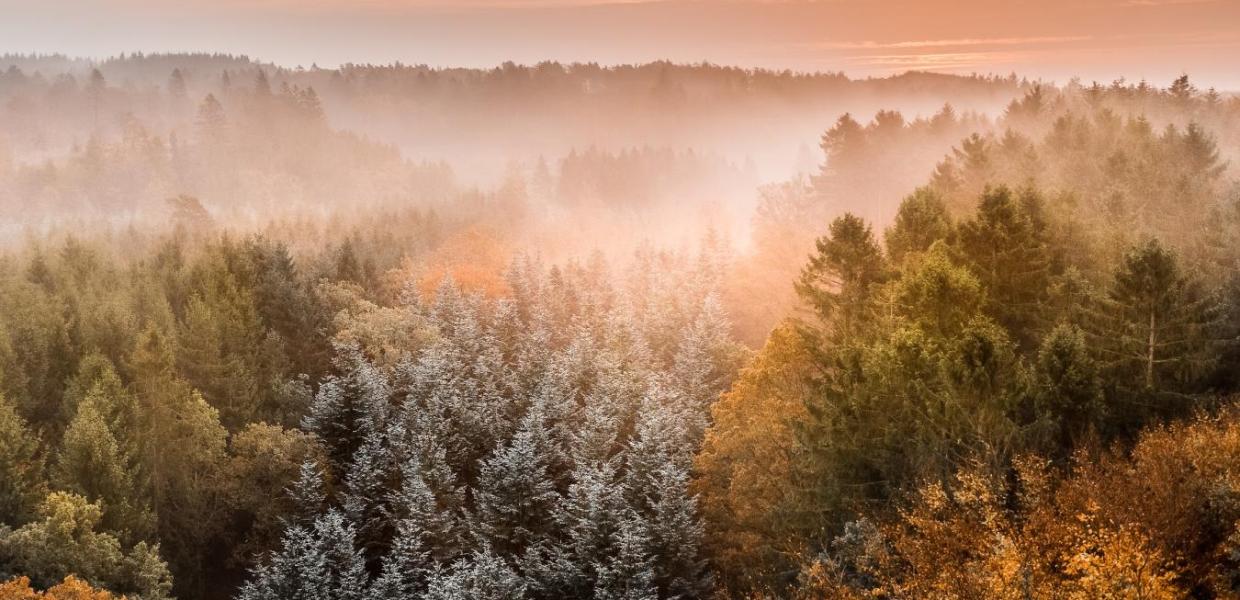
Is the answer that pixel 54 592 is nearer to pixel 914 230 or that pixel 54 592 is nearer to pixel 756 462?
pixel 756 462

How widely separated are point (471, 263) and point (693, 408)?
5101cm

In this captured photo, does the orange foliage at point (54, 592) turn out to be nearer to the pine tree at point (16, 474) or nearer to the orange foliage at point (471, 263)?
the pine tree at point (16, 474)

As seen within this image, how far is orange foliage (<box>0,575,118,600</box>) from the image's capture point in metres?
30.2

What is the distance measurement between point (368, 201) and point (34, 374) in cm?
11421

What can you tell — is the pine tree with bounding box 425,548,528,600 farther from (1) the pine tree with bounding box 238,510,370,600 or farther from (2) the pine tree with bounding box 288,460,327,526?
(2) the pine tree with bounding box 288,460,327,526

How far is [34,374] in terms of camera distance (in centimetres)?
5481

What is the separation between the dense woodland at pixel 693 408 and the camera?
84.9 ft

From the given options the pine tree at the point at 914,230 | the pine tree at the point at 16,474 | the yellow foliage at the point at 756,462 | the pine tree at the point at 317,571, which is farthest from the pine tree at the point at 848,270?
the pine tree at the point at 16,474

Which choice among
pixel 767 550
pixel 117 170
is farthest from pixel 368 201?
pixel 767 550

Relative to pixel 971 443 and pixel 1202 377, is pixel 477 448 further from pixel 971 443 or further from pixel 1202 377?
pixel 1202 377

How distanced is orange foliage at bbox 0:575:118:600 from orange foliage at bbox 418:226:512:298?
48165mm

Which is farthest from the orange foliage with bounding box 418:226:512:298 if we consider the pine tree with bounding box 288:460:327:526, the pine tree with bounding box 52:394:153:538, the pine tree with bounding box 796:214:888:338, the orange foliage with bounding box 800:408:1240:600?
the orange foliage with bounding box 800:408:1240:600

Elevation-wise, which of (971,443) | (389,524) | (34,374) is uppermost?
(971,443)

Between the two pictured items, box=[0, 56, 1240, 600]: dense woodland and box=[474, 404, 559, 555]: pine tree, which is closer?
box=[0, 56, 1240, 600]: dense woodland
